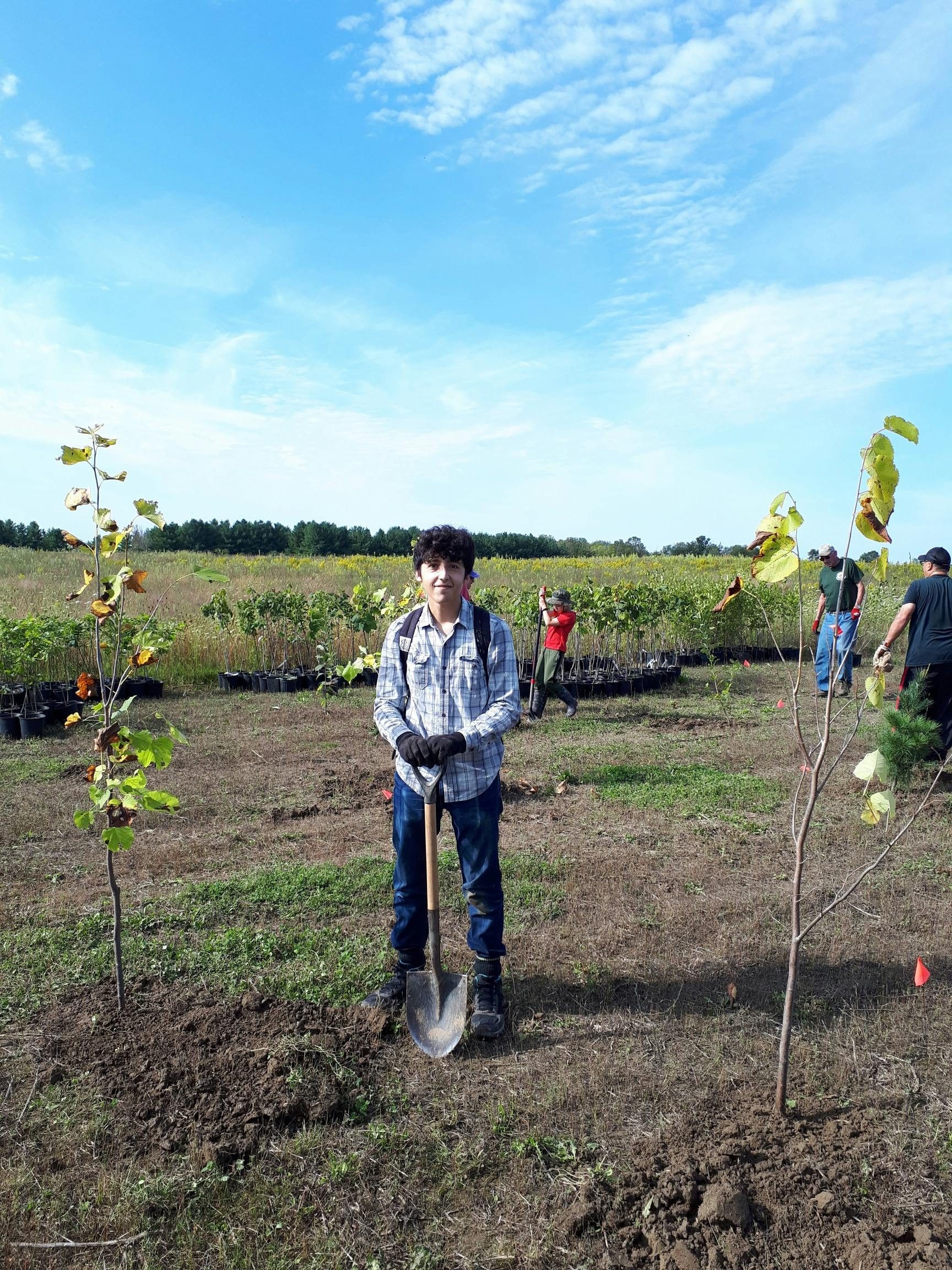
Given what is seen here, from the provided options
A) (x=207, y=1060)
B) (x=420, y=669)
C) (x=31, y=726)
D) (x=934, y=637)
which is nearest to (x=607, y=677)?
(x=934, y=637)

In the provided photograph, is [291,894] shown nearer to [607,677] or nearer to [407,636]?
[407,636]

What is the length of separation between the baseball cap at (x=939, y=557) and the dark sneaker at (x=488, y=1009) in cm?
539

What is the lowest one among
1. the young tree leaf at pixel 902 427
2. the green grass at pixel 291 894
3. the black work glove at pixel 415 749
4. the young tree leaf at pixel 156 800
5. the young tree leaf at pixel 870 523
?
the green grass at pixel 291 894

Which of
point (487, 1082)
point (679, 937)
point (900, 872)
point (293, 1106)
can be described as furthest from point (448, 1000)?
point (900, 872)

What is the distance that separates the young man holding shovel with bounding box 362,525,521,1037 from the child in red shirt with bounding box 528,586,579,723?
556 centimetres

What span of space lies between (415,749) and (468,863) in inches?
20.9

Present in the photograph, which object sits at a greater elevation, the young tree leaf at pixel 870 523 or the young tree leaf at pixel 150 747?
the young tree leaf at pixel 870 523

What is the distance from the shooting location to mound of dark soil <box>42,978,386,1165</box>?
8.32 ft

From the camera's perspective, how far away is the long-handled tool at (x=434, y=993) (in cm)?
285

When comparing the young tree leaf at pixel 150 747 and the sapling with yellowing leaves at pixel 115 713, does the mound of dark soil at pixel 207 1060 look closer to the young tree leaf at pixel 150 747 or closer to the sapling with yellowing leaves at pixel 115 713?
the sapling with yellowing leaves at pixel 115 713

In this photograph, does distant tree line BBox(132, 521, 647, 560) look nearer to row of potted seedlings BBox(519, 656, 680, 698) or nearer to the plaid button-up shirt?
row of potted seedlings BBox(519, 656, 680, 698)

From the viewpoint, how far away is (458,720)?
2.98 meters

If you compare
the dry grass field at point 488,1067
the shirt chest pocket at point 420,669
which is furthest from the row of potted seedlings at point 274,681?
the shirt chest pocket at point 420,669

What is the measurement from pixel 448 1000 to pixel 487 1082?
0.31 meters
